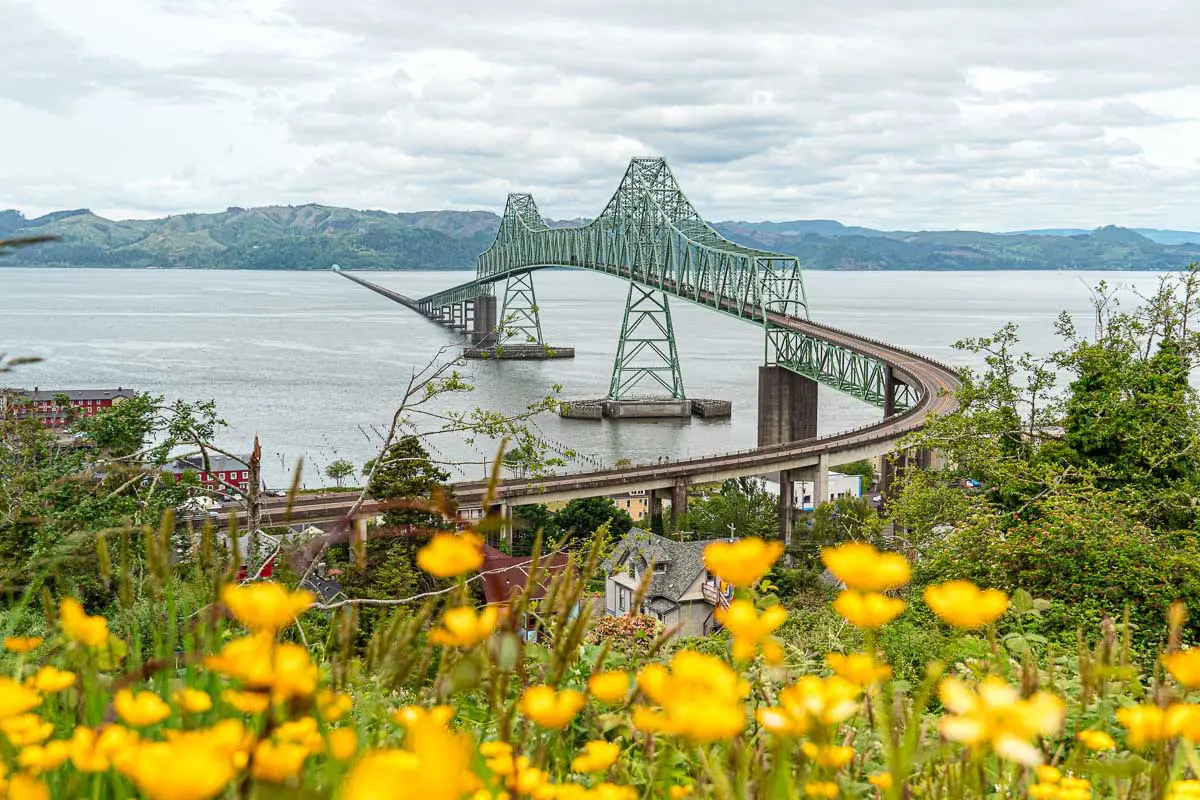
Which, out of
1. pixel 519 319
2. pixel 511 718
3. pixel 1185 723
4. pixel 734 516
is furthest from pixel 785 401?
pixel 1185 723

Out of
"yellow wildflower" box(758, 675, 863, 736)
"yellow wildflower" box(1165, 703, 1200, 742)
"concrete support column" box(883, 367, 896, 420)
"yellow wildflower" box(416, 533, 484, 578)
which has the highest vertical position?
"yellow wildflower" box(416, 533, 484, 578)

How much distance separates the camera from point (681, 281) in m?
70.4

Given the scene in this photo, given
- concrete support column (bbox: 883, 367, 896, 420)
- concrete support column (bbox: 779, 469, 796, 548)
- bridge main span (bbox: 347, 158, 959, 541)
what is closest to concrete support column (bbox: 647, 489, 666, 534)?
bridge main span (bbox: 347, 158, 959, 541)

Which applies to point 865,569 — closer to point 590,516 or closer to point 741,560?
point 741,560

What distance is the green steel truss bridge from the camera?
53000 millimetres

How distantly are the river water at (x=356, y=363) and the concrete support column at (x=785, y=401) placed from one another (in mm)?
1880

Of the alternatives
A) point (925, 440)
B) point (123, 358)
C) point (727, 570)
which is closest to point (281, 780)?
point (727, 570)

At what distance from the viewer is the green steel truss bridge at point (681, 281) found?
53.0m

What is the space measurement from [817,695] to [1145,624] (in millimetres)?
9454

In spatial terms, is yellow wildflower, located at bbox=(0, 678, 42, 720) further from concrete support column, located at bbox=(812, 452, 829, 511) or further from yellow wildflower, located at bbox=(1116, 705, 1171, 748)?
concrete support column, located at bbox=(812, 452, 829, 511)

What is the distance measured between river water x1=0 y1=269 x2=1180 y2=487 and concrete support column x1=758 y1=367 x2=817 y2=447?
1.88m

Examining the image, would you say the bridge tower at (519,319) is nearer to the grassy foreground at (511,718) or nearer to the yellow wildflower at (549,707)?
the grassy foreground at (511,718)

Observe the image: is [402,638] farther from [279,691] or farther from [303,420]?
[303,420]

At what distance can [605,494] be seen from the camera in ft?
117
